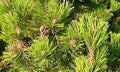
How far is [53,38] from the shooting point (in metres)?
1.45

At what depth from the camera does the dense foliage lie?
130 centimetres

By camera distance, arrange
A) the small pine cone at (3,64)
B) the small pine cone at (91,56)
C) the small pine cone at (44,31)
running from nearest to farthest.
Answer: the small pine cone at (91,56)
the small pine cone at (44,31)
the small pine cone at (3,64)

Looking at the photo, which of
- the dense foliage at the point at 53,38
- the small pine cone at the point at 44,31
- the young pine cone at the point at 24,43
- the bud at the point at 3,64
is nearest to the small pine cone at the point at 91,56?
the dense foliage at the point at 53,38

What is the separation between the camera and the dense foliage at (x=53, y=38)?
1301 millimetres

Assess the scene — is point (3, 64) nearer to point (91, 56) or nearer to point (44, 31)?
point (44, 31)

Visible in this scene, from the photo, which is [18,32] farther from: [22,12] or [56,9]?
[56,9]

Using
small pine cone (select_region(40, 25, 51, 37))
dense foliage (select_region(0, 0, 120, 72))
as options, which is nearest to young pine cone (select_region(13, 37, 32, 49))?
dense foliage (select_region(0, 0, 120, 72))

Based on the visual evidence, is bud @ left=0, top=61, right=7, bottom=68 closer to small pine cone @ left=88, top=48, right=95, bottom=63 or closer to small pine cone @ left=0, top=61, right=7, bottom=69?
small pine cone @ left=0, top=61, right=7, bottom=69

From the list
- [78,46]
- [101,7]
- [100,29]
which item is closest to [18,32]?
[78,46]

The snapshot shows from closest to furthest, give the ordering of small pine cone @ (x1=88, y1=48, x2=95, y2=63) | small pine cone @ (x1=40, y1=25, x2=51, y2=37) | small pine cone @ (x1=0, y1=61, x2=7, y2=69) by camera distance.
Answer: small pine cone @ (x1=88, y1=48, x2=95, y2=63) → small pine cone @ (x1=40, y1=25, x2=51, y2=37) → small pine cone @ (x1=0, y1=61, x2=7, y2=69)

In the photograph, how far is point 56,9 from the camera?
52.9 inches

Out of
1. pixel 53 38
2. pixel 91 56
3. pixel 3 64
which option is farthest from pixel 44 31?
pixel 3 64

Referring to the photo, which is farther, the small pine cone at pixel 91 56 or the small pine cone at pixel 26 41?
the small pine cone at pixel 26 41

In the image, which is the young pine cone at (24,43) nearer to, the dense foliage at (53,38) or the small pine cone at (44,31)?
the dense foliage at (53,38)
